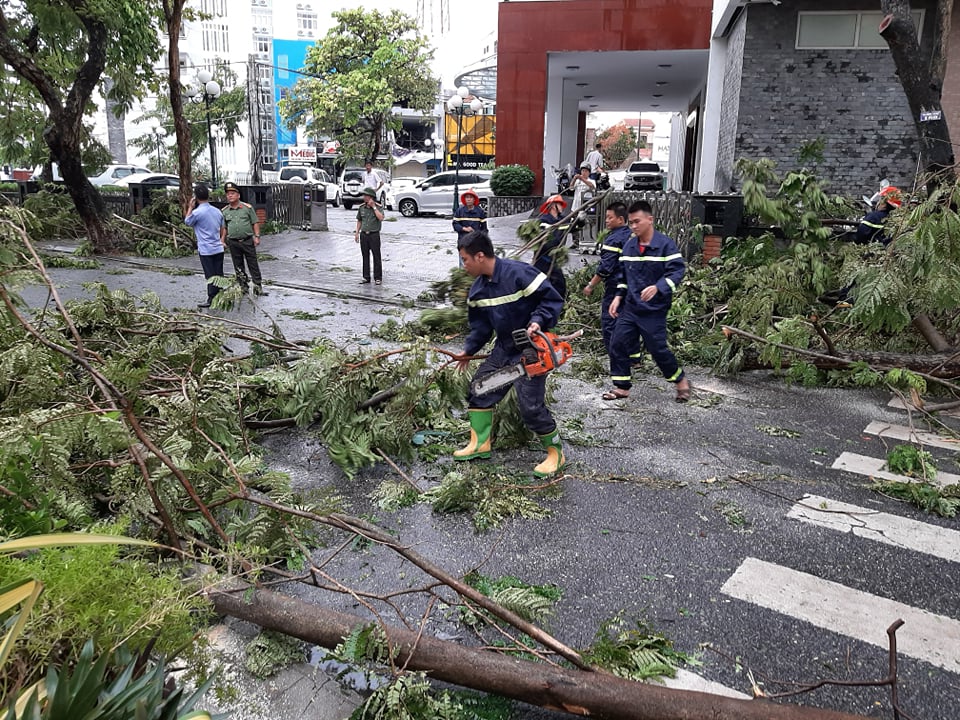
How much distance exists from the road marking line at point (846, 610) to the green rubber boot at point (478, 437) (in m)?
1.98

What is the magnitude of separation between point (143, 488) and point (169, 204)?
1612 centimetres

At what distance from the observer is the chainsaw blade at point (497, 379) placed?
4828 mm

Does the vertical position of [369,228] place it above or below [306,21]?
below

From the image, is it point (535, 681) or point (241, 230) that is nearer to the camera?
point (535, 681)

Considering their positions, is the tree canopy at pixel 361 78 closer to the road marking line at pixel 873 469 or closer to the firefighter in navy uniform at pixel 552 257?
the firefighter in navy uniform at pixel 552 257

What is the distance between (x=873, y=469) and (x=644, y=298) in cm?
218

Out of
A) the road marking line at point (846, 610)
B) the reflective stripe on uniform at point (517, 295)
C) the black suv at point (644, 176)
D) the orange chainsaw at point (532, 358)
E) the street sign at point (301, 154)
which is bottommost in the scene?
the road marking line at point (846, 610)

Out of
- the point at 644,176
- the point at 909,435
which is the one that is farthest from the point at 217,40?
the point at 909,435

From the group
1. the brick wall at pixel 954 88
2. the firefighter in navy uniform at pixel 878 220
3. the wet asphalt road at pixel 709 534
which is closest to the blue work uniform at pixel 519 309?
the wet asphalt road at pixel 709 534

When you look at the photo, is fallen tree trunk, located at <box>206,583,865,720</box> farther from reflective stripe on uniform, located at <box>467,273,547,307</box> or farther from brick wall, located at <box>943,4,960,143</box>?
brick wall, located at <box>943,4,960,143</box>

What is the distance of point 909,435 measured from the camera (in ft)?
19.2

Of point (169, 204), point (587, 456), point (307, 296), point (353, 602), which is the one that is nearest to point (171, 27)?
point (169, 204)

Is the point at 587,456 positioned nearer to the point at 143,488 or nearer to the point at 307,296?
the point at 143,488

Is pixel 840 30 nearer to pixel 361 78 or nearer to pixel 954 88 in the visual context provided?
pixel 954 88
